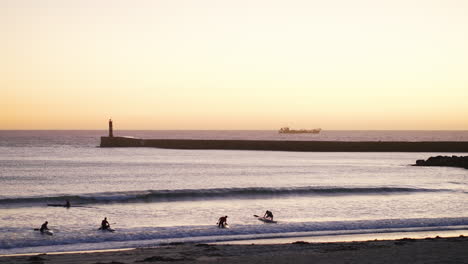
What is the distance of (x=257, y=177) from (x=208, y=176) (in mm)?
4367

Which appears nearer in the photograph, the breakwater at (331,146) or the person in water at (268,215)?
the person in water at (268,215)

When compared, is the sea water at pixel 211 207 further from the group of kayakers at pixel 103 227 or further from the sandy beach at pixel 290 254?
the sandy beach at pixel 290 254

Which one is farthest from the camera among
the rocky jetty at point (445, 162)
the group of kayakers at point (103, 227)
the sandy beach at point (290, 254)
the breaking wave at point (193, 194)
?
the rocky jetty at point (445, 162)

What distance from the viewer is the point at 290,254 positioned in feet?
49.6

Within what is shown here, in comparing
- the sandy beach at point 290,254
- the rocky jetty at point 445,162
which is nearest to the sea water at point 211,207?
the sandy beach at point 290,254

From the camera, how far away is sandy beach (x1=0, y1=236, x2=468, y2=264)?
14.1m

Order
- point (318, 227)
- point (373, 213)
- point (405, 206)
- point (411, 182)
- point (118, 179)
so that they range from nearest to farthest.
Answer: point (318, 227) → point (373, 213) → point (405, 206) → point (411, 182) → point (118, 179)

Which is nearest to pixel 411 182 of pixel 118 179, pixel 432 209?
pixel 432 209

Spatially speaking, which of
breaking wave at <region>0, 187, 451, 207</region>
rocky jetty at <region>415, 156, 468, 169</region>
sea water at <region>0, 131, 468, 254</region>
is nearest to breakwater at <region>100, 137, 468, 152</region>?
rocky jetty at <region>415, 156, 468, 169</region>

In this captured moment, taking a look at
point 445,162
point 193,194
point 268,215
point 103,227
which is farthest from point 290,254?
point 445,162

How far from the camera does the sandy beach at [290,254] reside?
46.4 feet

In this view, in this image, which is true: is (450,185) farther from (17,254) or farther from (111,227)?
(17,254)

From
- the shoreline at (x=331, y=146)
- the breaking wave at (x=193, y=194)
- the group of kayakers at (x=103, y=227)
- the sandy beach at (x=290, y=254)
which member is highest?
the shoreline at (x=331, y=146)

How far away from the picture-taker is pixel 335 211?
2642 cm
